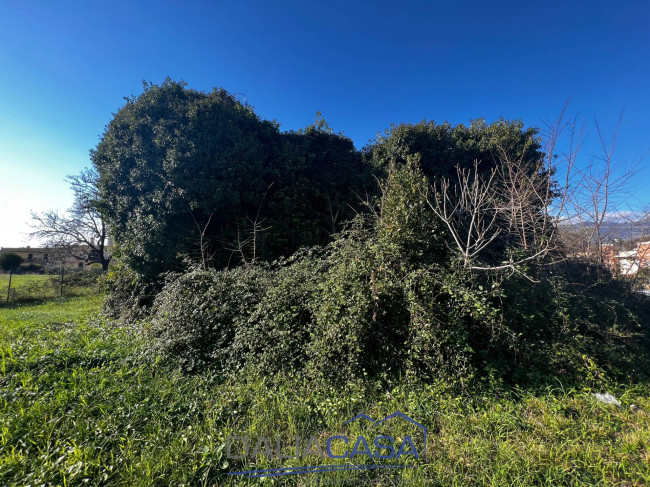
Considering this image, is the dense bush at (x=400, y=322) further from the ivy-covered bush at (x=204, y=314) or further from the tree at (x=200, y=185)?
the tree at (x=200, y=185)

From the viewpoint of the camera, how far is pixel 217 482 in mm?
1813

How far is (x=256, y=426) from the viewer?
2.27m

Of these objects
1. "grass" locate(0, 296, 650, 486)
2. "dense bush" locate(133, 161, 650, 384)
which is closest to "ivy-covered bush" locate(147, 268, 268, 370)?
"dense bush" locate(133, 161, 650, 384)

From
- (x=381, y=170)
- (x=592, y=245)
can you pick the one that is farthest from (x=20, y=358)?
(x=592, y=245)

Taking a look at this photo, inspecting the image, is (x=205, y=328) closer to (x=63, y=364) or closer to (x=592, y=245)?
→ (x=63, y=364)

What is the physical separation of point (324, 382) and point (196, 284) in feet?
8.77

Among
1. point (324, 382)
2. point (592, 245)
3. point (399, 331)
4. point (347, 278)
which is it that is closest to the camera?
point (324, 382)

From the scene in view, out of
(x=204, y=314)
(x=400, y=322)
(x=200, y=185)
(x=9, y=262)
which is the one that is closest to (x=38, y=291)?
(x=200, y=185)

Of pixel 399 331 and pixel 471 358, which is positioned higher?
pixel 399 331
